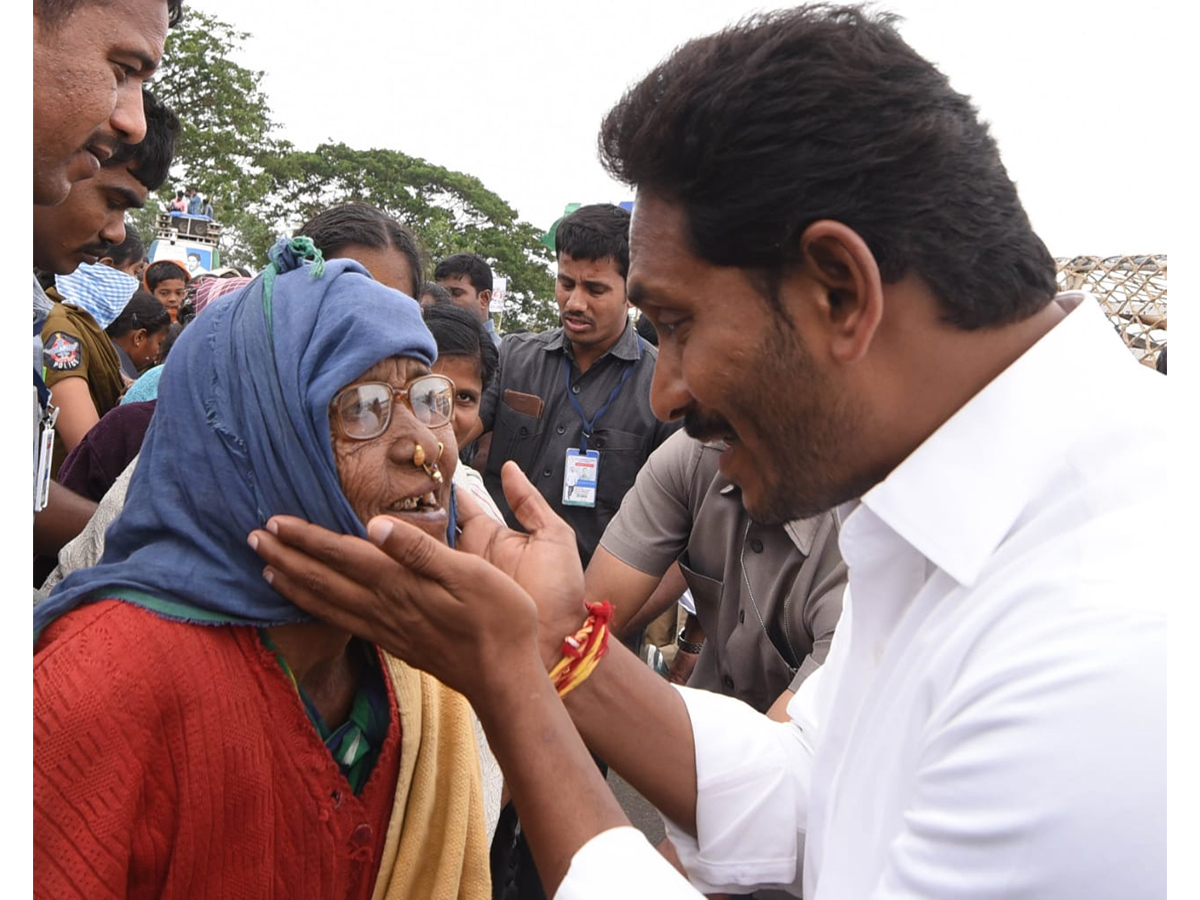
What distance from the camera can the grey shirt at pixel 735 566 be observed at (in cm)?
273

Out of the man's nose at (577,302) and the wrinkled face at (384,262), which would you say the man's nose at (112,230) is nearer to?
the wrinkled face at (384,262)

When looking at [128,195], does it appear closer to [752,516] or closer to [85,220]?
[85,220]

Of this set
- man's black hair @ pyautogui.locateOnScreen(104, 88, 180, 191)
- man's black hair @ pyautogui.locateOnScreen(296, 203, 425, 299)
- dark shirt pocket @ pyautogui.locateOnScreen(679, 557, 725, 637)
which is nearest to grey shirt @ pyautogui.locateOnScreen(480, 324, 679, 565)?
man's black hair @ pyautogui.locateOnScreen(296, 203, 425, 299)

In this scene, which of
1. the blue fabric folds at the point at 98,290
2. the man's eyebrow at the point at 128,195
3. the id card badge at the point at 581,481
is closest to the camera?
the man's eyebrow at the point at 128,195

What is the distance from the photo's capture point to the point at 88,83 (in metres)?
1.84

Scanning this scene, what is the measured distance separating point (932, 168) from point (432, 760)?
1.52 metres

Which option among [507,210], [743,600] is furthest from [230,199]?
[743,600]

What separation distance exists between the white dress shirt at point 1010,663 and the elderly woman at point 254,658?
2.04 feet

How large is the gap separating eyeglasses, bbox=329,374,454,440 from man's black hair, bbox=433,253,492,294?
20.0 feet

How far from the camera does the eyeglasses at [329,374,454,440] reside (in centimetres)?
190

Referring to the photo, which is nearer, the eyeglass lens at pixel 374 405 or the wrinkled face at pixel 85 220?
the eyeglass lens at pixel 374 405

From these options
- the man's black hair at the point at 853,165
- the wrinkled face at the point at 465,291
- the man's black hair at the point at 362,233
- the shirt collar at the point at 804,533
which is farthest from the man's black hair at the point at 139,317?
the man's black hair at the point at 853,165

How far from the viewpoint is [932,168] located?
1.52m

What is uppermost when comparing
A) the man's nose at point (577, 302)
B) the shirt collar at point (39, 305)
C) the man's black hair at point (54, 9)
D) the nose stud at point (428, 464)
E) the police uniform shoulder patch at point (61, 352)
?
the man's black hair at point (54, 9)
